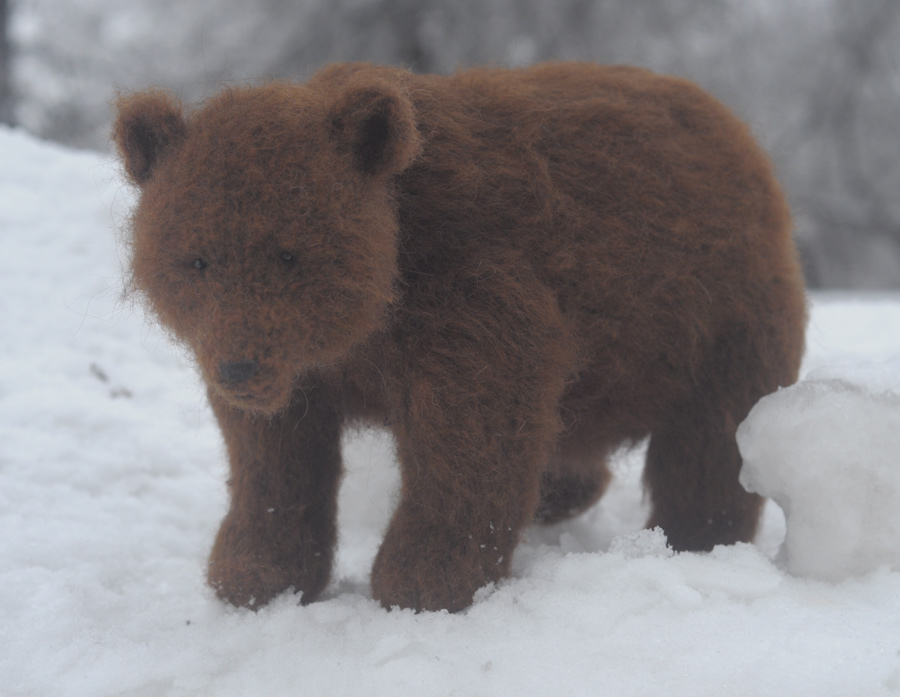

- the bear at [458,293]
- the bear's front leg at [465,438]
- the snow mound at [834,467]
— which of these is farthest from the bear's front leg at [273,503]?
the snow mound at [834,467]

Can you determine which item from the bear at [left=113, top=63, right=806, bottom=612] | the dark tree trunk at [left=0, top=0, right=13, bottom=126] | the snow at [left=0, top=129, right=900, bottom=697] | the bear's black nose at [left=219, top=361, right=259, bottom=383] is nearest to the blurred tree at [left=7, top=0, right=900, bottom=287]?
the dark tree trunk at [left=0, top=0, right=13, bottom=126]

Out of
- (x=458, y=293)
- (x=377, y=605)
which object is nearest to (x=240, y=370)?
(x=458, y=293)

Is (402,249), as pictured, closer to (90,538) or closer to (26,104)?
(90,538)

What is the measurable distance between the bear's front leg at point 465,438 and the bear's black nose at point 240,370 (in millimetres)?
287

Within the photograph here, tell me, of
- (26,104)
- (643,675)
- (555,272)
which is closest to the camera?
(643,675)

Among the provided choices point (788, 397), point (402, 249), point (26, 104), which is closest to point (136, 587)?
point (402, 249)

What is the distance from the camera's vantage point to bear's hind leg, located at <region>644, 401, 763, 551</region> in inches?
67.0

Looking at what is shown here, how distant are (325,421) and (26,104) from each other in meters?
5.41

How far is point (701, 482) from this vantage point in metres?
1.73

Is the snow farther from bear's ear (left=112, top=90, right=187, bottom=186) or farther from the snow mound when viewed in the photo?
bear's ear (left=112, top=90, right=187, bottom=186)

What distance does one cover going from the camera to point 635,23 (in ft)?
17.4

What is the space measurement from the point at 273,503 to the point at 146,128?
0.72 meters

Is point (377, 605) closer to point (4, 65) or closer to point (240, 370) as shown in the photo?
point (240, 370)

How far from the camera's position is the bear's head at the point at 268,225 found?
122cm
